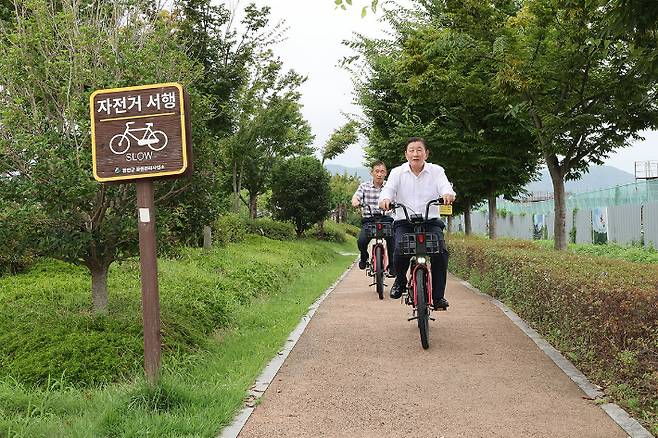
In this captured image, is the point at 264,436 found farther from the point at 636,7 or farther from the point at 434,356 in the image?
the point at 636,7

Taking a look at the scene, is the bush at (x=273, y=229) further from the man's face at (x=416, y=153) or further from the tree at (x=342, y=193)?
the tree at (x=342, y=193)

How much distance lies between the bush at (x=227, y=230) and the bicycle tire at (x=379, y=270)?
Result: 5089 mm

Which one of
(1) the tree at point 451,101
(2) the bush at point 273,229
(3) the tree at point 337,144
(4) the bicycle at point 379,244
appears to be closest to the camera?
(4) the bicycle at point 379,244

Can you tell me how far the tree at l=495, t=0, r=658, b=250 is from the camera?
32.7 ft

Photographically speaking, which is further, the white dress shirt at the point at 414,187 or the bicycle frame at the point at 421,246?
the white dress shirt at the point at 414,187

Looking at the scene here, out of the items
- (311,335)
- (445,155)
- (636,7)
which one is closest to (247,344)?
(311,335)

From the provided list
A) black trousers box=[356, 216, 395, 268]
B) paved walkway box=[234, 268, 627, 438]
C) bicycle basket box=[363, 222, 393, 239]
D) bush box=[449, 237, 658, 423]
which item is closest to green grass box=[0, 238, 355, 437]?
paved walkway box=[234, 268, 627, 438]

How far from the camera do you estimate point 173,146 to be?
14.5 feet

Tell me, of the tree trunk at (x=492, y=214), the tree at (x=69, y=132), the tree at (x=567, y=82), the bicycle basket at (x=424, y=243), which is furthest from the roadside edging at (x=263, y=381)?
the tree trunk at (x=492, y=214)

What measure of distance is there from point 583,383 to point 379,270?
5531 millimetres

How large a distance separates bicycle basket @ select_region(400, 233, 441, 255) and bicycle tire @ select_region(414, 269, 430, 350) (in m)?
0.21

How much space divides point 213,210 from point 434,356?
2.83m

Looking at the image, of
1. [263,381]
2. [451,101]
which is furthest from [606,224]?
[263,381]

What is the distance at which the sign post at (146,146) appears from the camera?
14.5 ft
